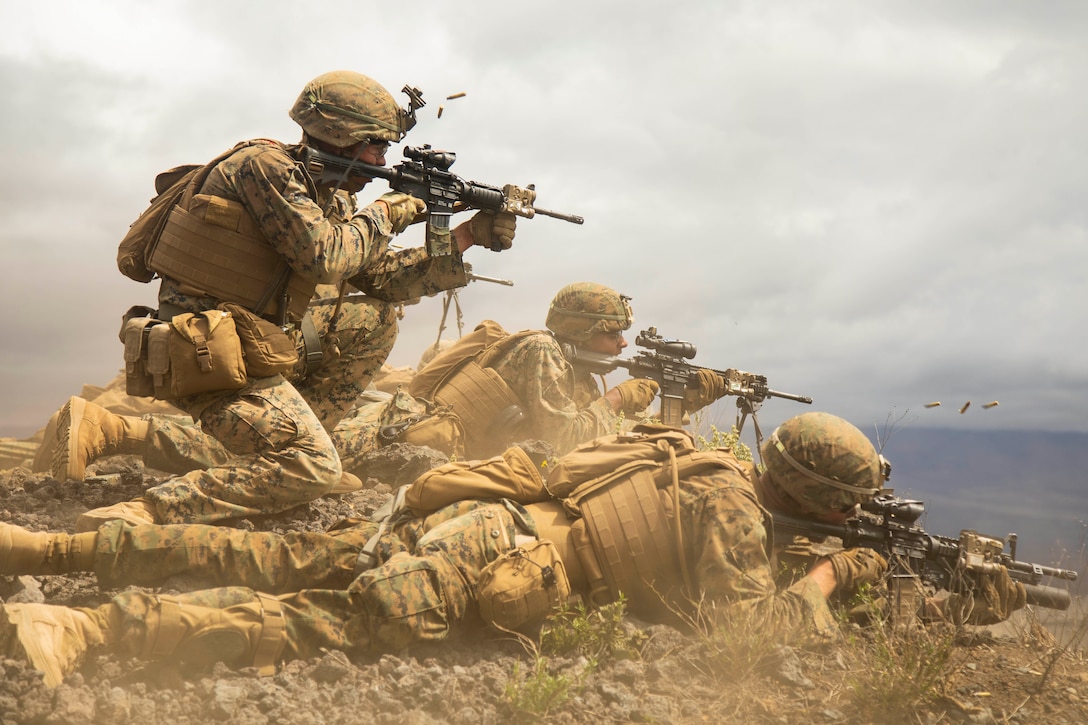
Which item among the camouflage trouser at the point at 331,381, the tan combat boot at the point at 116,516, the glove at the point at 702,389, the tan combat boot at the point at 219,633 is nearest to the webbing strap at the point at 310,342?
the camouflage trouser at the point at 331,381

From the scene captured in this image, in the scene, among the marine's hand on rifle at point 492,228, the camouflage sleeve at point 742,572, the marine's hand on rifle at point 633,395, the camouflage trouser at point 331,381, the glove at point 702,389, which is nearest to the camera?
the camouflage sleeve at point 742,572

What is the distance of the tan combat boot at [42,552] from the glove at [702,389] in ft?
23.3


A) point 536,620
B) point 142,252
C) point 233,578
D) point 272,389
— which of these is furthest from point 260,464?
point 536,620

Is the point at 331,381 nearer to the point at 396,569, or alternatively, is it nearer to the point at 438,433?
the point at 438,433

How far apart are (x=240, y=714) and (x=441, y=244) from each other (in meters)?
3.37

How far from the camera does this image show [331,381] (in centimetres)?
626

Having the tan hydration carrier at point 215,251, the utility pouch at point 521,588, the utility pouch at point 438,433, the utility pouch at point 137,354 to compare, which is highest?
the tan hydration carrier at point 215,251

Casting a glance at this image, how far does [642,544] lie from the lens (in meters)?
4.26

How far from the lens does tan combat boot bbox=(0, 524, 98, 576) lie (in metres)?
3.64

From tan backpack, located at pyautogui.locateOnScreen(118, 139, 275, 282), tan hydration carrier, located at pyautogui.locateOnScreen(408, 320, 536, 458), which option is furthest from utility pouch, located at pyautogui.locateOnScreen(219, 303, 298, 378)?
tan hydration carrier, located at pyautogui.locateOnScreen(408, 320, 536, 458)

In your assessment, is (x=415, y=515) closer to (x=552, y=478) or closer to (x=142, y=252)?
(x=552, y=478)

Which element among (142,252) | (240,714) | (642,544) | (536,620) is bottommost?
(240,714)

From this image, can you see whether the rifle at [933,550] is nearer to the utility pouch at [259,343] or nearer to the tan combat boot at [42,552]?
the utility pouch at [259,343]

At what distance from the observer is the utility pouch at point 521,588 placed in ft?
12.8
